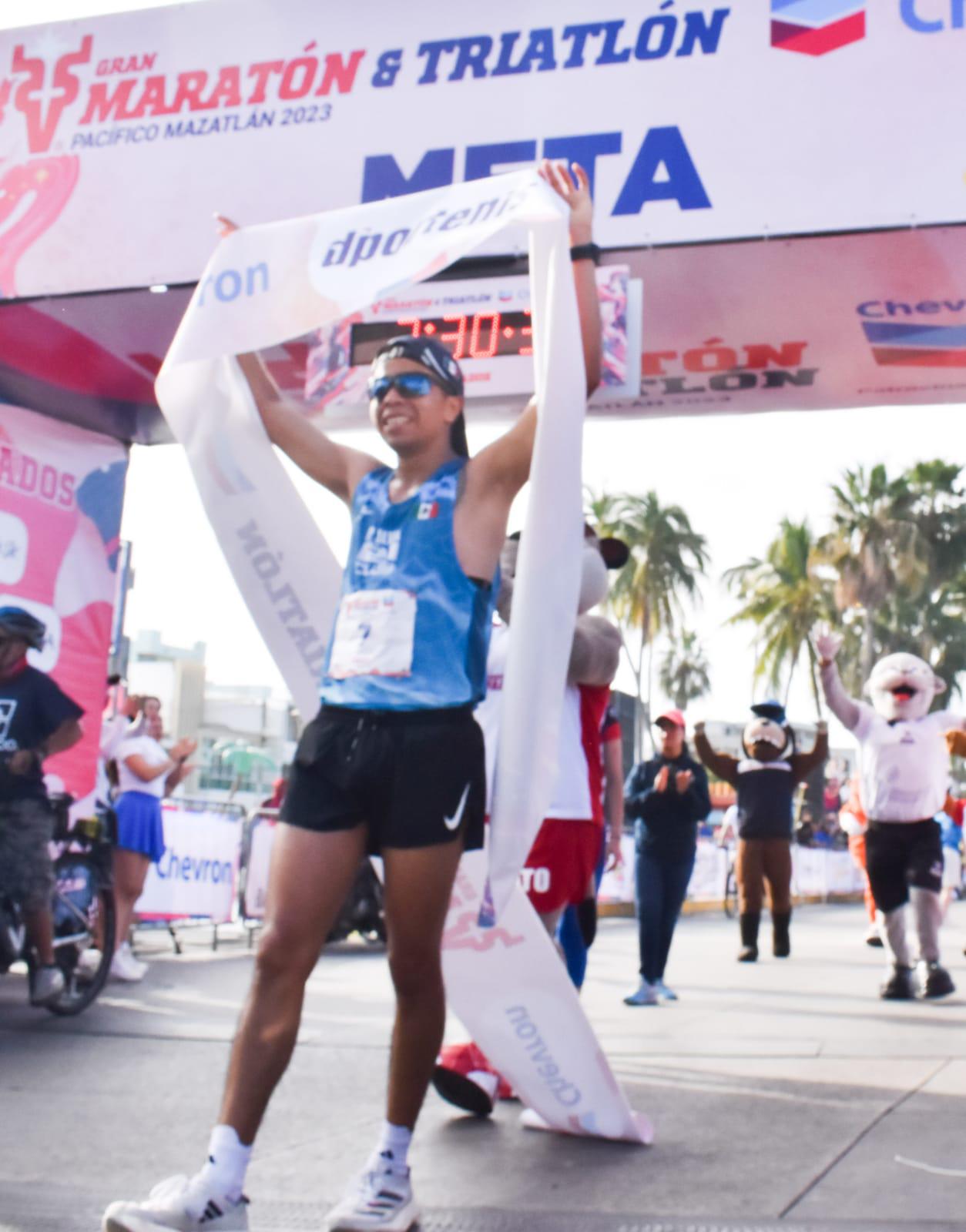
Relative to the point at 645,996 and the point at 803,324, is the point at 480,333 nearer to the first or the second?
the point at 803,324

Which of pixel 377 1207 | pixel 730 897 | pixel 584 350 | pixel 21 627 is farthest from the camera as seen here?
pixel 730 897

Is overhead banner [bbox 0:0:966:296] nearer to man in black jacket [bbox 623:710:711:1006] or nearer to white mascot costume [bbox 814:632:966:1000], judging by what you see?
white mascot costume [bbox 814:632:966:1000]

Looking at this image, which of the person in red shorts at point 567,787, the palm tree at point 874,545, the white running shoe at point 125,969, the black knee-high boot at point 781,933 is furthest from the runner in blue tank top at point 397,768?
the palm tree at point 874,545

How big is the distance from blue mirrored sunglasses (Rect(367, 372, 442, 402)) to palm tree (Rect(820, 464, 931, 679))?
42.2 m

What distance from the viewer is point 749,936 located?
1088 cm

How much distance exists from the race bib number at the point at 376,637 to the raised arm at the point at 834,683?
3608 mm

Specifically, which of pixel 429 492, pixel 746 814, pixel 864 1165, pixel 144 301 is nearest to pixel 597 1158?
pixel 864 1165

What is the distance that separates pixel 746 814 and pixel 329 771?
7.68 meters

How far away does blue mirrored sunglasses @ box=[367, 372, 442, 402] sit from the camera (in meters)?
3.27

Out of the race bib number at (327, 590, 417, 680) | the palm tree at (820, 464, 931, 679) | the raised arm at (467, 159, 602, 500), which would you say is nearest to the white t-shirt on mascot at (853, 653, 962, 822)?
the raised arm at (467, 159, 602, 500)

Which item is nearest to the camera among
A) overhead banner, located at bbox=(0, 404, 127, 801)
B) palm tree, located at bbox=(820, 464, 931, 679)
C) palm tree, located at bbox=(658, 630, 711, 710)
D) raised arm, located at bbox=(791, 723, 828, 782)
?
overhead banner, located at bbox=(0, 404, 127, 801)

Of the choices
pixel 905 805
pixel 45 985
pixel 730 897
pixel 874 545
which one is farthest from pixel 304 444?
pixel 874 545

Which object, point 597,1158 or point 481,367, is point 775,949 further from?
point 597,1158

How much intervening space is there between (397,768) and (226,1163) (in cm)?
83
